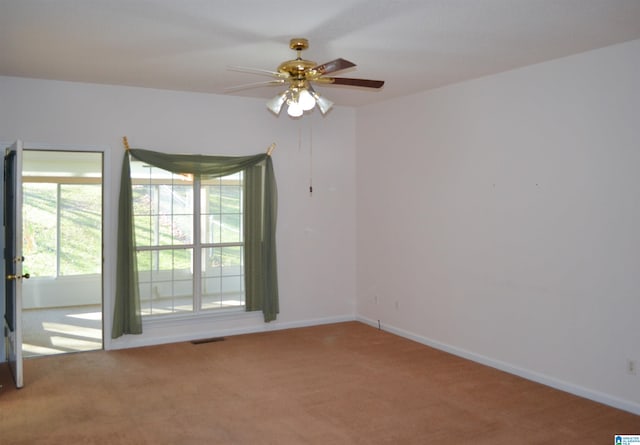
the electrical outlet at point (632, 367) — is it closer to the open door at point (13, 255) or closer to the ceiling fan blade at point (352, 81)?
the ceiling fan blade at point (352, 81)

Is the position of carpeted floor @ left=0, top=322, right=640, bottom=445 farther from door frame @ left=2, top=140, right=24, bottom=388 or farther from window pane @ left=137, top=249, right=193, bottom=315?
window pane @ left=137, top=249, right=193, bottom=315

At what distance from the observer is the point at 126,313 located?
5.49 metres

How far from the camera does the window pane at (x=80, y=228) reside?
8.83 metres

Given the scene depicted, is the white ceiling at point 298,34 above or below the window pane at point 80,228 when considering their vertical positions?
above

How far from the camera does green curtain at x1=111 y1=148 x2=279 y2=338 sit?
547 cm

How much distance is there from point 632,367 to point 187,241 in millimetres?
4456

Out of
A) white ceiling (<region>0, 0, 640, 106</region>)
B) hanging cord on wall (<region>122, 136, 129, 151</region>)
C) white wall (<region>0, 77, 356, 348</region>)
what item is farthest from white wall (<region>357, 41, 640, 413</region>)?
hanging cord on wall (<region>122, 136, 129, 151</region>)

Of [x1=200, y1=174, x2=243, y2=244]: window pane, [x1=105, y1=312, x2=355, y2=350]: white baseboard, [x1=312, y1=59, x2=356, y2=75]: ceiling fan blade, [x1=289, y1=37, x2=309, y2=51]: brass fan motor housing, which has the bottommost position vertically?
[x1=105, y1=312, x2=355, y2=350]: white baseboard

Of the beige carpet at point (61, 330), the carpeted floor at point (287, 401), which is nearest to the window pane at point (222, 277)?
the carpeted floor at point (287, 401)

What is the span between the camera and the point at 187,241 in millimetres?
5945

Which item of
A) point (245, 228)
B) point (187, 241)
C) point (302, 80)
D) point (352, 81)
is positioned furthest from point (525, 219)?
point (187, 241)

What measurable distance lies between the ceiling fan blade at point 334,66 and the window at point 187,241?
2.85 meters

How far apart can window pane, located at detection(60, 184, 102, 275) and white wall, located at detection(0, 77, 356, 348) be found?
3634 millimetres

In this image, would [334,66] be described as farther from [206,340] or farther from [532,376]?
[206,340]
